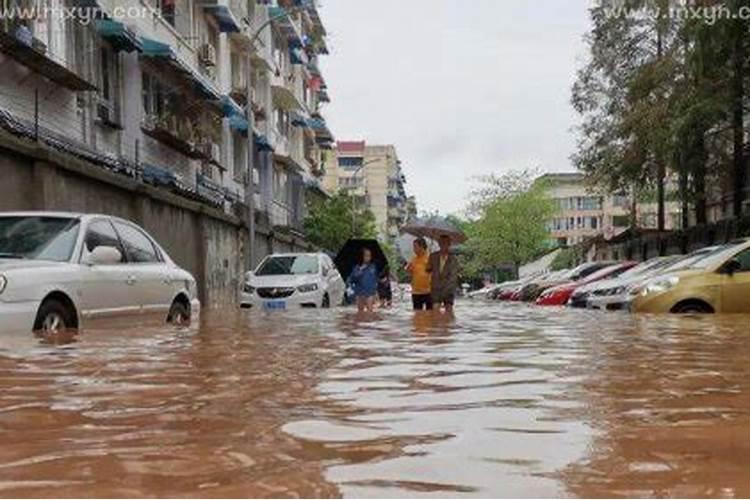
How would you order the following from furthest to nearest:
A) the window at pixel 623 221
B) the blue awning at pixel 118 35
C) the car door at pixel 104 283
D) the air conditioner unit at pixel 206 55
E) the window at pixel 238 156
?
Result: the window at pixel 623 221 → the window at pixel 238 156 → the air conditioner unit at pixel 206 55 → the blue awning at pixel 118 35 → the car door at pixel 104 283

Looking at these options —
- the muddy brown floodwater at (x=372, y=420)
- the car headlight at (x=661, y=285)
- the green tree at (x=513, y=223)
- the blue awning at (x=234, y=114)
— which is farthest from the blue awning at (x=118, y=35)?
the green tree at (x=513, y=223)

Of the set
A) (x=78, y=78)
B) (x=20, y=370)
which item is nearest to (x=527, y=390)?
(x=20, y=370)

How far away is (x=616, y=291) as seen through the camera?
54.8ft

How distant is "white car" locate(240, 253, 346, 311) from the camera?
18.3 m

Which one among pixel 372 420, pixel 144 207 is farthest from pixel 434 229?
pixel 372 420

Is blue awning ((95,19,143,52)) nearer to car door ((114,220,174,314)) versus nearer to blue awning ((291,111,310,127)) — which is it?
car door ((114,220,174,314))

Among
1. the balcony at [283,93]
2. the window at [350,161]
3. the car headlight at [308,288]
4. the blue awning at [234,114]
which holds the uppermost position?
the window at [350,161]

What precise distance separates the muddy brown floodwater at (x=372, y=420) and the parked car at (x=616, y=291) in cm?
844

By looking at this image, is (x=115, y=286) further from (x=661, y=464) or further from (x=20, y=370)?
(x=661, y=464)

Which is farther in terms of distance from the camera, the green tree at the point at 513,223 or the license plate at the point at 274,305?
the green tree at the point at 513,223

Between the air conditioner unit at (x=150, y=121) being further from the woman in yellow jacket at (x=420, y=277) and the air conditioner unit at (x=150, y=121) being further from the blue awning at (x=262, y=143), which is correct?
the blue awning at (x=262, y=143)

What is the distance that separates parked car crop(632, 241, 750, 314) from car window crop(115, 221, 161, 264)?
6934 mm

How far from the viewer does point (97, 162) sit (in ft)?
63.2

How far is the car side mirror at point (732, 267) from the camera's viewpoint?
44.0 feet
